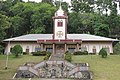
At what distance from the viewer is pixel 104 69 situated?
115 feet

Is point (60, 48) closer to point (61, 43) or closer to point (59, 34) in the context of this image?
point (61, 43)

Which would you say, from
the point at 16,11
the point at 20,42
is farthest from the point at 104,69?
the point at 16,11

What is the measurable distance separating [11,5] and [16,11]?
613 centimetres

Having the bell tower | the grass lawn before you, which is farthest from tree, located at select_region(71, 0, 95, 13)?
the grass lawn

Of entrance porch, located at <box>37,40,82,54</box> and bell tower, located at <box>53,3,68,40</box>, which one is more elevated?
bell tower, located at <box>53,3,68,40</box>

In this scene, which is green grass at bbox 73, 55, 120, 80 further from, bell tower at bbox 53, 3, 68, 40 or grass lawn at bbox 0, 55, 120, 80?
bell tower at bbox 53, 3, 68, 40

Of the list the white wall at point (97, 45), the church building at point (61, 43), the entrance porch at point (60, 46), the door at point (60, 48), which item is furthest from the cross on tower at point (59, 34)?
the white wall at point (97, 45)

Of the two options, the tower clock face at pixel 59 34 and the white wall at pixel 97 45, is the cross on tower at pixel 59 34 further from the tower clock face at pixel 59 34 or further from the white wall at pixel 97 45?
the white wall at pixel 97 45

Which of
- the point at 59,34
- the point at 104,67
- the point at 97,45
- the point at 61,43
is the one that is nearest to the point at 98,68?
the point at 104,67

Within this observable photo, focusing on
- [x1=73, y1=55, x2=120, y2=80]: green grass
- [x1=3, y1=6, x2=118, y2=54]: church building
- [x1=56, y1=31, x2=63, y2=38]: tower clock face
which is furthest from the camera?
[x1=56, y1=31, x2=63, y2=38]: tower clock face

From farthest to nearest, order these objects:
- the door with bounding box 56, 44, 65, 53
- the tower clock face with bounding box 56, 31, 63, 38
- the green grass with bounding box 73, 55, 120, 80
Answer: the tower clock face with bounding box 56, 31, 63, 38 < the door with bounding box 56, 44, 65, 53 < the green grass with bounding box 73, 55, 120, 80

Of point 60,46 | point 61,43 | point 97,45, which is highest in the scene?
point 61,43

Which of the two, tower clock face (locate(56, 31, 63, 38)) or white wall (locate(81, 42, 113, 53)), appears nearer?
tower clock face (locate(56, 31, 63, 38))

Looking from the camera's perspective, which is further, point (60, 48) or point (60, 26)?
point (60, 26)
